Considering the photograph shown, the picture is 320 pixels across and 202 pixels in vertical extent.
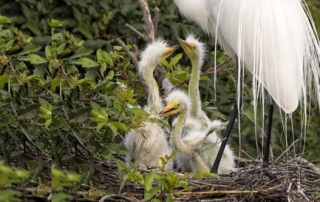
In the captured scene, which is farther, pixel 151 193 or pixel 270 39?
pixel 270 39

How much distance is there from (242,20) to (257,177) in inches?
29.5

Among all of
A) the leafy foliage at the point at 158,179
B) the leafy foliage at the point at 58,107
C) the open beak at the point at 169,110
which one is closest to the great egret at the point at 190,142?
the open beak at the point at 169,110

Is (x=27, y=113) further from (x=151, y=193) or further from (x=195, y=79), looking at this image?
(x=195, y=79)

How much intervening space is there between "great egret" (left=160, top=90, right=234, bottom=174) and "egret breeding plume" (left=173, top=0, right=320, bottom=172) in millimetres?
83

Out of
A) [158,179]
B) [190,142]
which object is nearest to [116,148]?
[158,179]

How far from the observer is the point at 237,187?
2.23 meters

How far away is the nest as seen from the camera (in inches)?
83.4

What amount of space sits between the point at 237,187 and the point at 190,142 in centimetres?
37

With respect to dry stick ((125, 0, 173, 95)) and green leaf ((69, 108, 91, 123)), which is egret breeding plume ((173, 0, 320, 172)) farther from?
green leaf ((69, 108, 91, 123))

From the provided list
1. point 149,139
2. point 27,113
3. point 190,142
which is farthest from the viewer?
point 190,142

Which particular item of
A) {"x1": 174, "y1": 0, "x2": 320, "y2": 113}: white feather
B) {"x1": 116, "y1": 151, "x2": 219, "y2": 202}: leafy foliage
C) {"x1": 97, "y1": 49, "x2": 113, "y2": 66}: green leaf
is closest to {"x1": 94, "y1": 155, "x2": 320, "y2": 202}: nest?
{"x1": 116, "y1": 151, "x2": 219, "y2": 202}: leafy foliage

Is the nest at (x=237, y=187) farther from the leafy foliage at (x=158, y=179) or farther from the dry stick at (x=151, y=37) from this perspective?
the dry stick at (x=151, y=37)

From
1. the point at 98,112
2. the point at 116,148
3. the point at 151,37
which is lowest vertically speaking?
the point at 116,148

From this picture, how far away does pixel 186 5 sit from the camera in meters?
2.86
